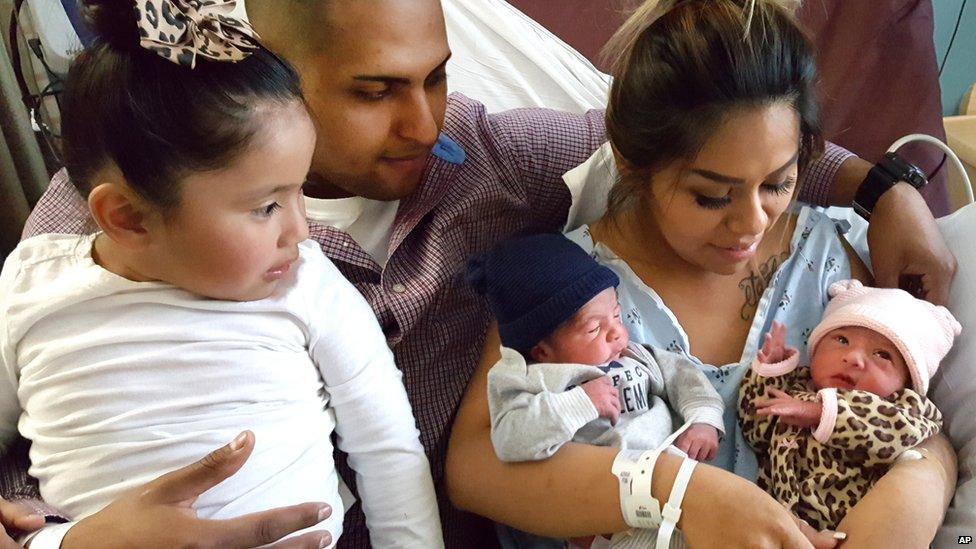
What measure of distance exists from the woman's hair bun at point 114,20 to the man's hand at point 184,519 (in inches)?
18.5

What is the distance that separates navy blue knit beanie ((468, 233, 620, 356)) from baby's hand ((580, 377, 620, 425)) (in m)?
0.10

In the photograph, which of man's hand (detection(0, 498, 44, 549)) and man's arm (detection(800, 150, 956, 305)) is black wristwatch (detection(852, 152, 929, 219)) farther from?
man's hand (detection(0, 498, 44, 549))

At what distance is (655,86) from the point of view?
110cm

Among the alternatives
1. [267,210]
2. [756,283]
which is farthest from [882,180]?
[267,210]

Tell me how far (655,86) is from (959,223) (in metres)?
0.60

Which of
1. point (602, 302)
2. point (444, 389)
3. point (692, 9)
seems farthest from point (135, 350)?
point (692, 9)

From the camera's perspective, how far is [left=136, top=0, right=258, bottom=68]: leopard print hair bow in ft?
2.69

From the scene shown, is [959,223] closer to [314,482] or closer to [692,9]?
[692,9]

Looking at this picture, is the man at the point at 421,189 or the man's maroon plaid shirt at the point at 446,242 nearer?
the man at the point at 421,189

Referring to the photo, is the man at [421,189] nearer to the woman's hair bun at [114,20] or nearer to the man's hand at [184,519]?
the man's hand at [184,519]

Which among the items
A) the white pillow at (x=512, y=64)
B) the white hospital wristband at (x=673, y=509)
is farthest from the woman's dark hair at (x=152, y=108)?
the white pillow at (x=512, y=64)

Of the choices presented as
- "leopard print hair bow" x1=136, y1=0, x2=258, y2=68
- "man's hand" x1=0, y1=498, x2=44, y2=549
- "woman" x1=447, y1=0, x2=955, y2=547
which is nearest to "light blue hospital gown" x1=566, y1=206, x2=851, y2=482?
"woman" x1=447, y1=0, x2=955, y2=547

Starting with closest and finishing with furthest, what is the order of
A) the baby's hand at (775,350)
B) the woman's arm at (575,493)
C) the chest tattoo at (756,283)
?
the woman's arm at (575,493), the baby's hand at (775,350), the chest tattoo at (756,283)

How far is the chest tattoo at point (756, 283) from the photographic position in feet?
4.11
